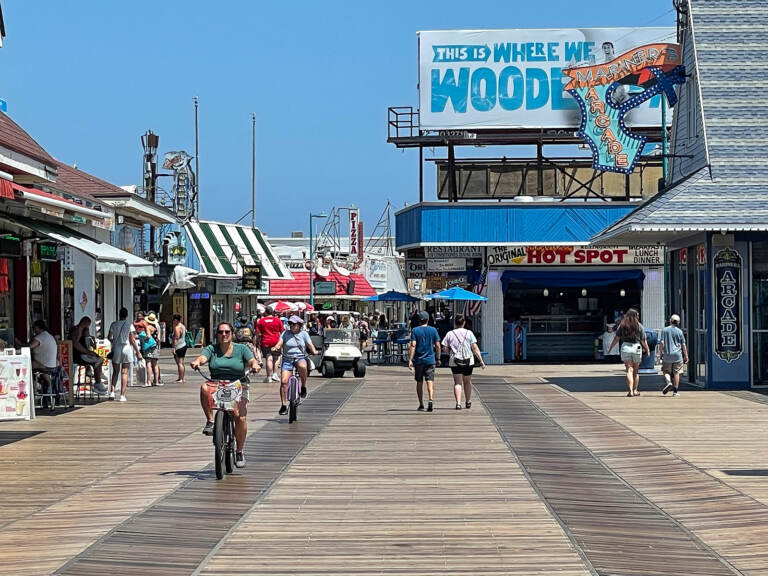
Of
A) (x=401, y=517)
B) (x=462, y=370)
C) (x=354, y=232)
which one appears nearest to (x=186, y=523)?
(x=401, y=517)

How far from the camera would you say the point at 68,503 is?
40.3ft

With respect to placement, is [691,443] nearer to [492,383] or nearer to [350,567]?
[350,567]

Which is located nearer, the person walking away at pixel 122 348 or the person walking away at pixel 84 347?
the person walking away at pixel 84 347

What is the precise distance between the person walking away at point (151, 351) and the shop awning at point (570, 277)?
1351 centimetres

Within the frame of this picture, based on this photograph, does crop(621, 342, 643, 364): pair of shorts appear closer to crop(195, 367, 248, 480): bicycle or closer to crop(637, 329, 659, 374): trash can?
crop(637, 329, 659, 374): trash can

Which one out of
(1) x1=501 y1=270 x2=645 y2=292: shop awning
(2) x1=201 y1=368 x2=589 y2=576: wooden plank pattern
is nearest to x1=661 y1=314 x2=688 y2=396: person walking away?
(2) x1=201 y1=368 x2=589 y2=576: wooden plank pattern

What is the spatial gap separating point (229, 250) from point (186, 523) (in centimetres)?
5298

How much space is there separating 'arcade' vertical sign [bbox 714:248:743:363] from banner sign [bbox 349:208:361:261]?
53.6m

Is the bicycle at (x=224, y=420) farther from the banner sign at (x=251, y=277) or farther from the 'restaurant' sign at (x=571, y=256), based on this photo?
the banner sign at (x=251, y=277)

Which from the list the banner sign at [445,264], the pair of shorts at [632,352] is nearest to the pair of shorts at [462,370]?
the pair of shorts at [632,352]

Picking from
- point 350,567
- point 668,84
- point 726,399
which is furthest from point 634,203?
point 350,567

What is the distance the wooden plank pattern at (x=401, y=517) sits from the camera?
9.23m

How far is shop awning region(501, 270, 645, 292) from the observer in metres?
40.9

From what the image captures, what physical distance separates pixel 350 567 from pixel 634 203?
32561 mm
